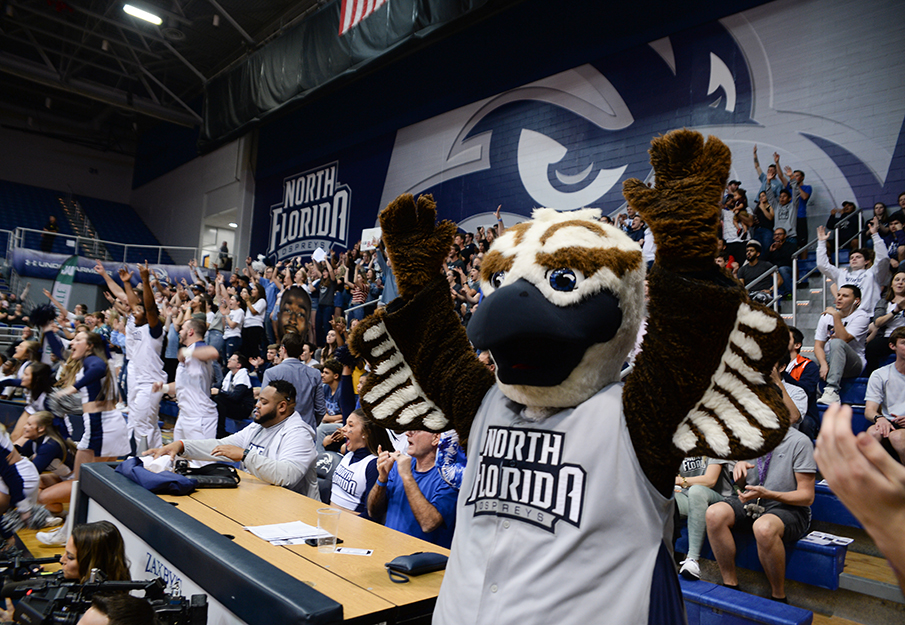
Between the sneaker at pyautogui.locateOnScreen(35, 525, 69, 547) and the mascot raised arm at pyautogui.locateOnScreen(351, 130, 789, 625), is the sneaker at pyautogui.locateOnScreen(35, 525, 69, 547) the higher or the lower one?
the lower one

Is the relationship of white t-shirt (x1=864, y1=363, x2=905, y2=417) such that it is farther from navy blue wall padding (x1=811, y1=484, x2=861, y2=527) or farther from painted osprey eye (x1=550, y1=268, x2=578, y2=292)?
painted osprey eye (x1=550, y1=268, x2=578, y2=292)

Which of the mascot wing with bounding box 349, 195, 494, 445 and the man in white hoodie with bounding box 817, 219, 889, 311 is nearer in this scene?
the mascot wing with bounding box 349, 195, 494, 445

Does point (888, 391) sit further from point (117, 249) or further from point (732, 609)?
point (117, 249)

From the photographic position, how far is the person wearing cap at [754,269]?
20.4ft

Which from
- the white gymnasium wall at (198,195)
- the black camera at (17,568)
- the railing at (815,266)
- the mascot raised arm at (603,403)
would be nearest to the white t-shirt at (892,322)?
Answer: the railing at (815,266)

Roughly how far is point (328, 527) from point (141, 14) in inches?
511

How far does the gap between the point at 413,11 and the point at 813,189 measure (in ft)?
18.7

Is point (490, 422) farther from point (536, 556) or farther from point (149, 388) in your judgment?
point (149, 388)

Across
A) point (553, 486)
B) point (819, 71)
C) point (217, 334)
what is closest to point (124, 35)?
point (217, 334)

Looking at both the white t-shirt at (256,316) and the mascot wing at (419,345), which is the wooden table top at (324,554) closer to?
the mascot wing at (419,345)

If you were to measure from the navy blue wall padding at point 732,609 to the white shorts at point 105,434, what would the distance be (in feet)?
13.1

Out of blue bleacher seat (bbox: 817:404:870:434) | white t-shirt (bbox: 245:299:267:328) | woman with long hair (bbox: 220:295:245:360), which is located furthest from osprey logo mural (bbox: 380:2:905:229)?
woman with long hair (bbox: 220:295:245:360)

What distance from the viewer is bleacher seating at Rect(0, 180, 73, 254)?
619 inches

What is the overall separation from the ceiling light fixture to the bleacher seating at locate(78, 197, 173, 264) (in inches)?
277
